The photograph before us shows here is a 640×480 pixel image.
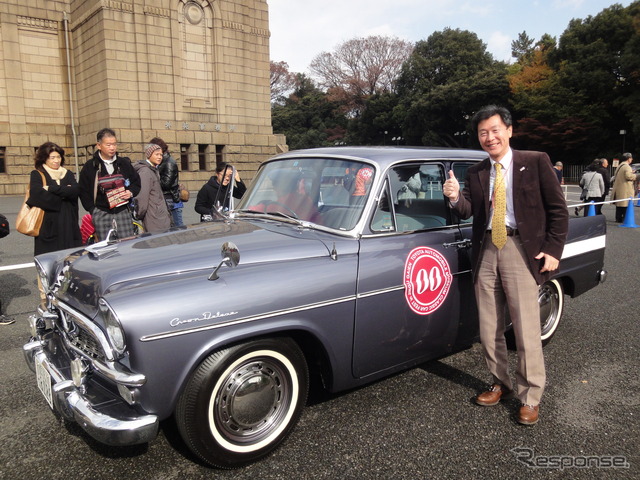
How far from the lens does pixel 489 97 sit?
148 ft

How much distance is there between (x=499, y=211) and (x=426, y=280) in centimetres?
67

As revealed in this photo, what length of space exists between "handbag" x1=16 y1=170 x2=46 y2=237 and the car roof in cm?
300

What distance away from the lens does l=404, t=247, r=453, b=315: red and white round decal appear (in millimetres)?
3250

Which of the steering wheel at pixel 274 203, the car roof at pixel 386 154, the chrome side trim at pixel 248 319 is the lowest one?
the chrome side trim at pixel 248 319

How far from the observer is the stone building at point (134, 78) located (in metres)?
25.7

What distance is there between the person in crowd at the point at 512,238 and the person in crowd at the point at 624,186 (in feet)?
37.7

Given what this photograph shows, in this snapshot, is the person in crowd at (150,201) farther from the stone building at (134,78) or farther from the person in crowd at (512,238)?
the stone building at (134,78)

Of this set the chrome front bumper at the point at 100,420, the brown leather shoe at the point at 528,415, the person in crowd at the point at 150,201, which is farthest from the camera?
the person in crowd at the point at 150,201

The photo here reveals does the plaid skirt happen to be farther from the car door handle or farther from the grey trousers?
the grey trousers

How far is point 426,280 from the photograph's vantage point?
3.35 meters

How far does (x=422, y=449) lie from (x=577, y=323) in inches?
123

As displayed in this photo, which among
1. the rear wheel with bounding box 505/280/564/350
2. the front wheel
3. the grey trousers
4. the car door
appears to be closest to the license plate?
the front wheel

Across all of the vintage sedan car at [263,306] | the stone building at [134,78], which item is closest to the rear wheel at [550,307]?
the vintage sedan car at [263,306]

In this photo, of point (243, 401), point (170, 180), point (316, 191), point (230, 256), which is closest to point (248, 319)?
point (230, 256)
